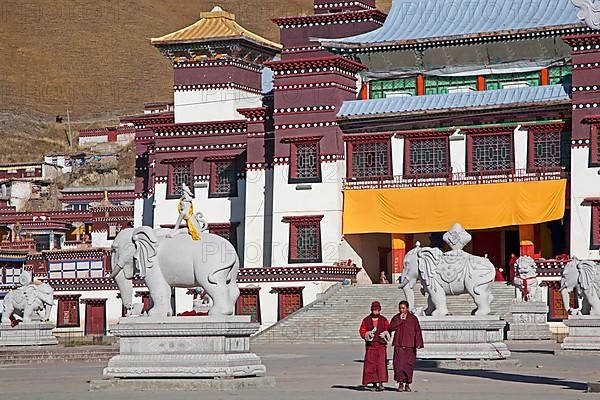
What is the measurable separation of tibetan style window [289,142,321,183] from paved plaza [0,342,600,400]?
23.2 meters

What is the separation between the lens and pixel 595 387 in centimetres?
2284

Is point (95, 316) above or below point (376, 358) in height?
below

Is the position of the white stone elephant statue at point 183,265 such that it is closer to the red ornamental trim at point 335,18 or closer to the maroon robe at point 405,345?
the maroon robe at point 405,345

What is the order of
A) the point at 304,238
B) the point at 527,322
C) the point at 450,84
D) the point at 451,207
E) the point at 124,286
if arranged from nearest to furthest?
1. the point at 124,286
2. the point at 527,322
3. the point at 451,207
4. the point at 304,238
5. the point at 450,84

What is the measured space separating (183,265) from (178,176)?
40.6m

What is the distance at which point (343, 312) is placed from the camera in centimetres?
5250

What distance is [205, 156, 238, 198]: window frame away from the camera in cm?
6412

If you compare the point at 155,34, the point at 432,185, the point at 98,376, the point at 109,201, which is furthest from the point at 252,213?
the point at 155,34

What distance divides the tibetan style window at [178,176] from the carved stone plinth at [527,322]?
22.9 metres

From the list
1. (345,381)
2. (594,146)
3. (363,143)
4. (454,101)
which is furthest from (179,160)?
(345,381)

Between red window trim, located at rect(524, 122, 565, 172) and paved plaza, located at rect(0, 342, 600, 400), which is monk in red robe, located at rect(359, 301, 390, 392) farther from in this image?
red window trim, located at rect(524, 122, 565, 172)

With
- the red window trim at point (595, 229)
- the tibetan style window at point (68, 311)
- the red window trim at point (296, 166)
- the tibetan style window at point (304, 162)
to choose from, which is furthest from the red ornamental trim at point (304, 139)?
the red window trim at point (595, 229)

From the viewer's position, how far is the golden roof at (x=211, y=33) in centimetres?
6800

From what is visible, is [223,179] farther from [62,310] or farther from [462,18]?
[462,18]
